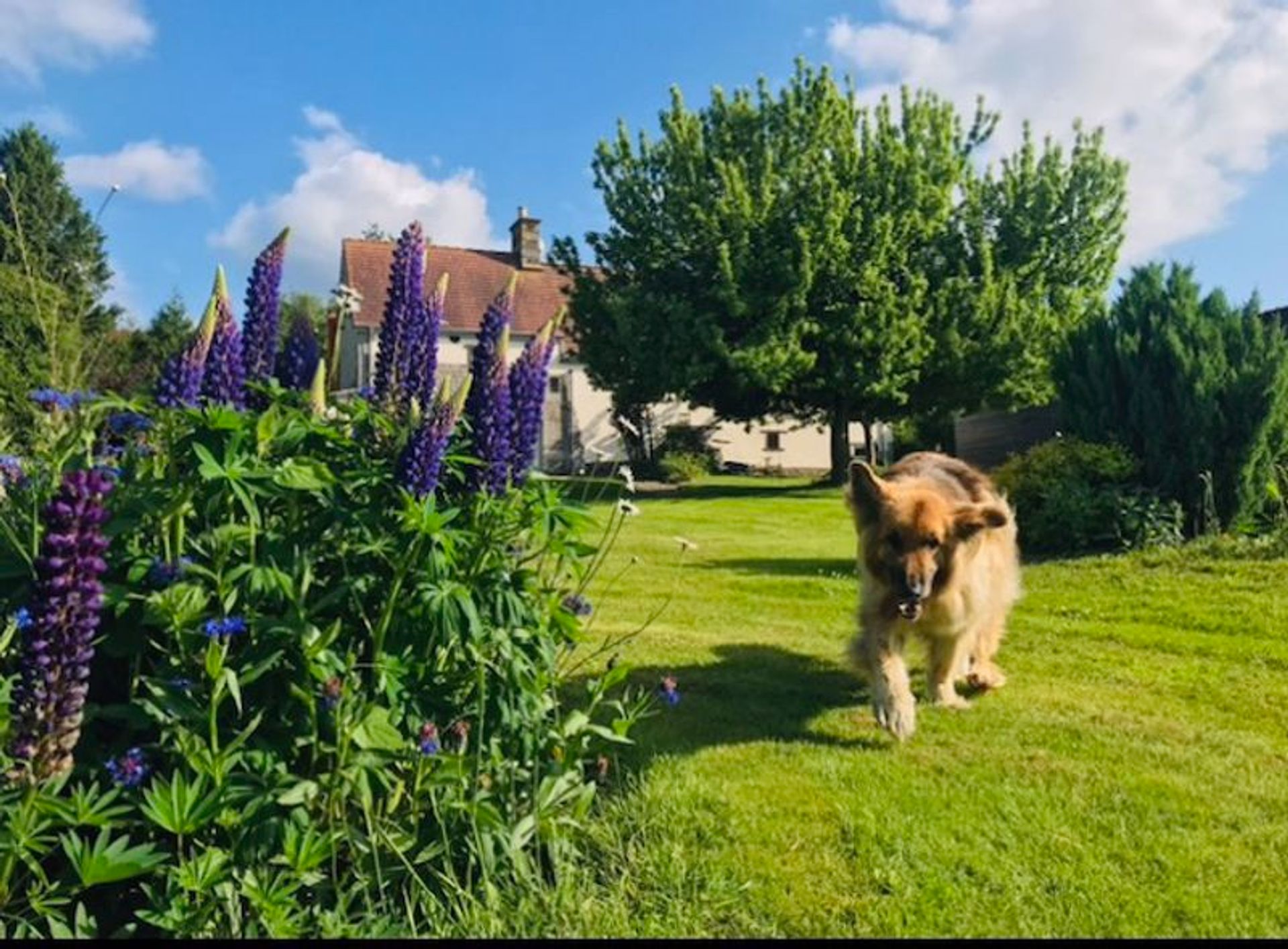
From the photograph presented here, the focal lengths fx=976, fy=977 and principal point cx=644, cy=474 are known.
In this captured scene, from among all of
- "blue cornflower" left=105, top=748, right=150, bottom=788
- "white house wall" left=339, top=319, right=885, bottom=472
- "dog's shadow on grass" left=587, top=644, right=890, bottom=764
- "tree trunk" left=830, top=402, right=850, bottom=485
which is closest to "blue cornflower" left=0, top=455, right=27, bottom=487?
"blue cornflower" left=105, top=748, right=150, bottom=788

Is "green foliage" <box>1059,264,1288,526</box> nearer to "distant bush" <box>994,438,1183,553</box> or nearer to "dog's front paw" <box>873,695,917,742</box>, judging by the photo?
"distant bush" <box>994,438,1183,553</box>

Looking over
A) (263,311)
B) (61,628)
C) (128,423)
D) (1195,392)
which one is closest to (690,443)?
(1195,392)

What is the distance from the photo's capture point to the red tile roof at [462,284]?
37562mm

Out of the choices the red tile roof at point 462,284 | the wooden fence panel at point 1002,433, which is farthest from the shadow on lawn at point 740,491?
the red tile roof at point 462,284

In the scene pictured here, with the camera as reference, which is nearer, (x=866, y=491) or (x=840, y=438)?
(x=866, y=491)

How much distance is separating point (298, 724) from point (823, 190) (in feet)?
76.1

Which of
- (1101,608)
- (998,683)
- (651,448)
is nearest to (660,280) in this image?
(651,448)

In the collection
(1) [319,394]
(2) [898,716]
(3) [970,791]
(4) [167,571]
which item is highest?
(1) [319,394]

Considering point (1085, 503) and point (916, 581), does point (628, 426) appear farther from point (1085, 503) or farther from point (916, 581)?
point (916, 581)

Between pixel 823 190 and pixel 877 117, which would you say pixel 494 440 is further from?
pixel 877 117

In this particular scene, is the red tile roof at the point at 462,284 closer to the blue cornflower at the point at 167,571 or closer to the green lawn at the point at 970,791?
the green lawn at the point at 970,791

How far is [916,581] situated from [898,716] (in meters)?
0.66

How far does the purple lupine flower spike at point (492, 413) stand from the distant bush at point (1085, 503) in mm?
8836

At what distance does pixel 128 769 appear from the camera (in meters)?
2.46
